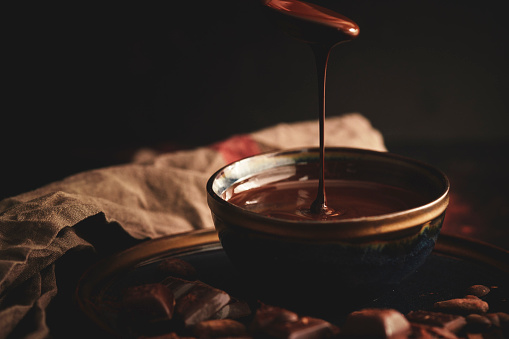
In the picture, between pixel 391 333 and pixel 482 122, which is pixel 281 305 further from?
pixel 482 122

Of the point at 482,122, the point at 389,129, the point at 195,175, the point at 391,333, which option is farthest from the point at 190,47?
the point at 391,333

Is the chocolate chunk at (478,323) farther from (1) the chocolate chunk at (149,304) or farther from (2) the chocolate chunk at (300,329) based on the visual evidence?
(1) the chocolate chunk at (149,304)

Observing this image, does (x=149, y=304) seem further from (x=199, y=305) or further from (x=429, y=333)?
(x=429, y=333)

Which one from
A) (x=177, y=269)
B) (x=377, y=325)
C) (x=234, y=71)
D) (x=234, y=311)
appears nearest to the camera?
(x=377, y=325)

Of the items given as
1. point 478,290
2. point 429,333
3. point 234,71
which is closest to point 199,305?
point 429,333

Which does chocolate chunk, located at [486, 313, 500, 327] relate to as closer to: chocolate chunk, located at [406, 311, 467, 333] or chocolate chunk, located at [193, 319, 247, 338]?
chocolate chunk, located at [406, 311, 467, 333]

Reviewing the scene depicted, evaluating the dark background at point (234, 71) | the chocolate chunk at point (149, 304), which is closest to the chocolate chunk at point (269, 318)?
the chocolate chunk at point (149, 304)
